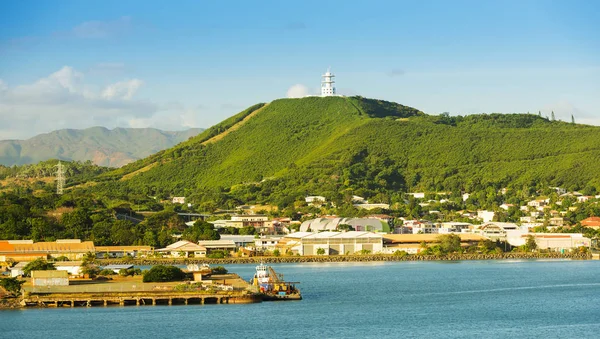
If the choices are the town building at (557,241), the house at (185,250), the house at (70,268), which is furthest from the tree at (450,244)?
the house at (70,268)

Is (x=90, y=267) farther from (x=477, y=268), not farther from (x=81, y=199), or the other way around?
(x=81, y=199)

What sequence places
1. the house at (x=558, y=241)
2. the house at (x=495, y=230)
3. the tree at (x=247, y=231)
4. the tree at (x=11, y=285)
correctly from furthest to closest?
the tree at (x=247, y=231), the house at (x=495, y=230), the house at (x=558, y=241), the tree at (x=11, y=285)

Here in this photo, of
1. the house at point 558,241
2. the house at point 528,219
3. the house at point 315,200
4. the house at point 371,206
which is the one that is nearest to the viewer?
the house at point 558,241

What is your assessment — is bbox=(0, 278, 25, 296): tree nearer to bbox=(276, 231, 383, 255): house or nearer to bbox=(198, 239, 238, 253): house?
bbox=(198, 239, 238, 253): house

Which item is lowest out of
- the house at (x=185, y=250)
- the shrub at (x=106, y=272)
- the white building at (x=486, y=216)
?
the shrub at (x=106, y=272)

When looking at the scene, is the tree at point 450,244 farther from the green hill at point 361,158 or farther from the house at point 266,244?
the green hill at point 361,158

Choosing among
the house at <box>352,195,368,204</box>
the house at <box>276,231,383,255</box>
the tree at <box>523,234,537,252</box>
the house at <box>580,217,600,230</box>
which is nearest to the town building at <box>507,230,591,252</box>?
the tree at <box>523,234,537,252</box>
